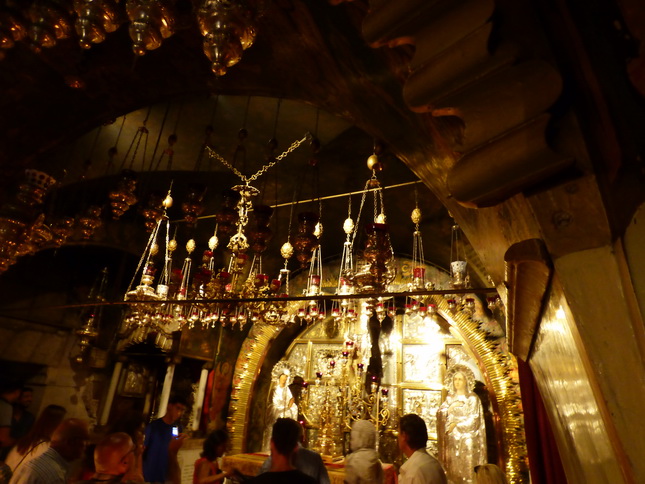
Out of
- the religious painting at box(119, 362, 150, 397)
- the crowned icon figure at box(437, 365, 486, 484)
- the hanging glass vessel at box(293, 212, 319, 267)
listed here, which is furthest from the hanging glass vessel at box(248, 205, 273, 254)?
the religious painting at box(119, 362, 150, 397)

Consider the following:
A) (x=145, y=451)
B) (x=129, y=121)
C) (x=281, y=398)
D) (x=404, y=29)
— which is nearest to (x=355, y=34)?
(x=404, y=29)

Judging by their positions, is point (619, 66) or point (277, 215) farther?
point (277, 215)

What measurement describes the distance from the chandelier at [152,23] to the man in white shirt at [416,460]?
257 centimetres

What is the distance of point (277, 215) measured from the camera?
8.02m

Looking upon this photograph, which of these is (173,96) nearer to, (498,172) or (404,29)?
(404,29)

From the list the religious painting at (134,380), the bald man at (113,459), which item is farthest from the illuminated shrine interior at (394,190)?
the bald man at (113,459)

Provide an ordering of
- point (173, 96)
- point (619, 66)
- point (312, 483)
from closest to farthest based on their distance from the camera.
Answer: point (619, 66)
point (312, 483)
point (173, 96)

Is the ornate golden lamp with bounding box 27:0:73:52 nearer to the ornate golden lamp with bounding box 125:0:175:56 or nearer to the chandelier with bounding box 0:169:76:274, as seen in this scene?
the ornate golden lamp with bounding box 125:0:175:56

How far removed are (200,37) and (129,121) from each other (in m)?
3.92

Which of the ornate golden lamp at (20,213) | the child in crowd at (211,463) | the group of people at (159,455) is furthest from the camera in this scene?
the child in crowd at (211,463)

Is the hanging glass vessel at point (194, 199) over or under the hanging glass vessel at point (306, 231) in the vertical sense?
over

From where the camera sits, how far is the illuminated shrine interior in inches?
23.6

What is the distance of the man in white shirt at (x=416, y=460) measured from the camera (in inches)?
104

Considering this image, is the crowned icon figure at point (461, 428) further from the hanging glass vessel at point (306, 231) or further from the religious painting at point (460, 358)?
the hanging glass vessel at point (306, 231)
